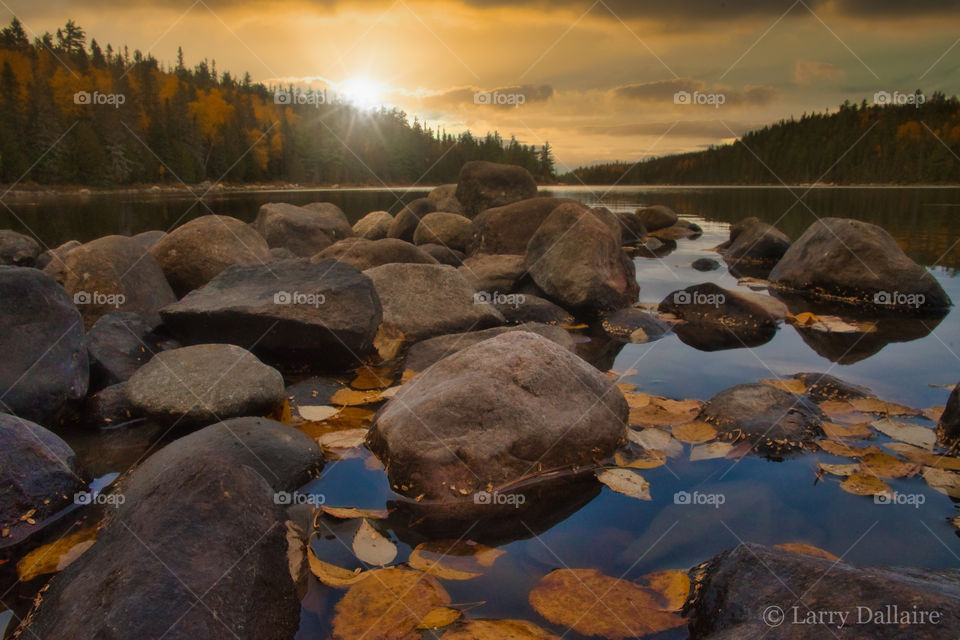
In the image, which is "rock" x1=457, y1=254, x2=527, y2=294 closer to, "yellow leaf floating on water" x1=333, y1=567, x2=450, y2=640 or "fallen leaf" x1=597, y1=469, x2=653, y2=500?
"fallen leaf" x1=597, y1=469, x2=653, y2=500

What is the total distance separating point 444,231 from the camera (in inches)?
549

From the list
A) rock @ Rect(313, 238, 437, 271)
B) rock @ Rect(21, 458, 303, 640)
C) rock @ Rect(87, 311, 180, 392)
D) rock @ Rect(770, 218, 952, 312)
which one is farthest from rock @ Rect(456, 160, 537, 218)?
rock @ Rect(21, 458, 303, 640)

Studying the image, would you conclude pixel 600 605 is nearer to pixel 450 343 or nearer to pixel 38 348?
pixel 450 343

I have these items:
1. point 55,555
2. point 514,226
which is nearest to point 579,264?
point 514,226

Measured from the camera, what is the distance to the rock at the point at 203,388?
13.9 feet

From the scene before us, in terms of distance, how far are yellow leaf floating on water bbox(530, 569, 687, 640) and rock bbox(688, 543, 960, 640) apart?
0.17 metres

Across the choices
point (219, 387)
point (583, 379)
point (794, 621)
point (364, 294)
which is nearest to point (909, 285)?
point (583, 379)

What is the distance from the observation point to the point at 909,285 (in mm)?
8922

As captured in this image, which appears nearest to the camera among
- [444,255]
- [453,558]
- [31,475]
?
[453,558]

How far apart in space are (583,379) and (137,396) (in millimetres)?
3395

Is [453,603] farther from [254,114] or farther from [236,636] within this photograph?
[254,114]

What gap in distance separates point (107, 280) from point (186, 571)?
5.43m

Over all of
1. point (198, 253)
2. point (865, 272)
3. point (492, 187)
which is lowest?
point (865, 272)

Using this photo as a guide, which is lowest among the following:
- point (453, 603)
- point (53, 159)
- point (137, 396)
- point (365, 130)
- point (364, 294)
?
point (453, 603)
